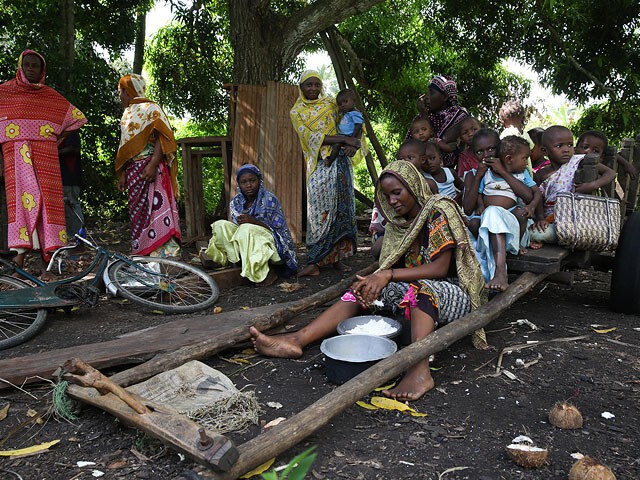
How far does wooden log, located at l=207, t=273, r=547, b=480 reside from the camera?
2.18 meters

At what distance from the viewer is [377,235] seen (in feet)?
15.8

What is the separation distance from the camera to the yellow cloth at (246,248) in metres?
5.57

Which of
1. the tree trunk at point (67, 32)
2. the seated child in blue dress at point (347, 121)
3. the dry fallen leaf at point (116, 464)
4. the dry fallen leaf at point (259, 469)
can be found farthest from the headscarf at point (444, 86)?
the tree trunk at point (67, 32)

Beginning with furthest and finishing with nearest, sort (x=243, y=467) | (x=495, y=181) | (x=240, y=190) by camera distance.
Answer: (x=240, y=190) < (x=495, y=181) < (x=243, y=467)

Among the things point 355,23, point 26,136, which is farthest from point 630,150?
point 355,23

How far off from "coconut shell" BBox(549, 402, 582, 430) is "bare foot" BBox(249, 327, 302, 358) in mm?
1551

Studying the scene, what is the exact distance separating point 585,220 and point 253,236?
2.95m

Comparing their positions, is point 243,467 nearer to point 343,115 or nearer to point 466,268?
point 466,268

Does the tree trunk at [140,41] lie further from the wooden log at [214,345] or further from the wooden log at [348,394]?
the wooden log at [348,394]

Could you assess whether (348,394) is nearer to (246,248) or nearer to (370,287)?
(370,287)

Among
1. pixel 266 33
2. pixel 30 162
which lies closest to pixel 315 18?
pixel 266 33

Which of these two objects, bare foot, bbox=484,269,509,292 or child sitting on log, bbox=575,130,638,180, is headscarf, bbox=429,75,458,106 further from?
bare foot, bbox=484,269,509,292

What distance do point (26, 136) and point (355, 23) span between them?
7.69 meters

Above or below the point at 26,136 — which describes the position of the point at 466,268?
below
